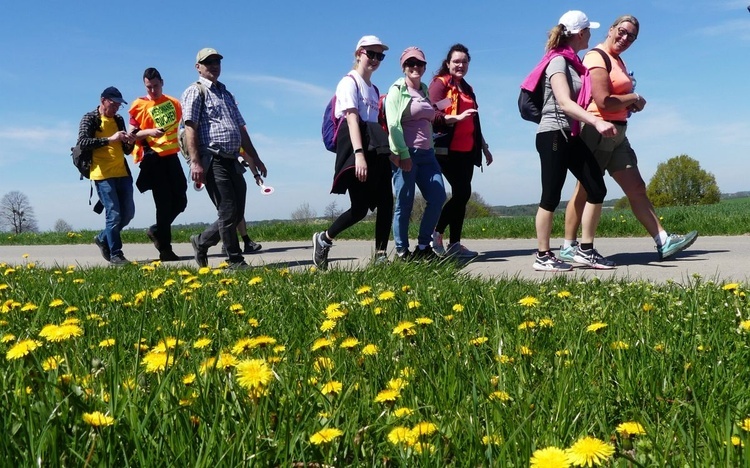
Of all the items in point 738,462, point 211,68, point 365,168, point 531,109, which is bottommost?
point 738,462

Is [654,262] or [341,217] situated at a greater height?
[341,217]

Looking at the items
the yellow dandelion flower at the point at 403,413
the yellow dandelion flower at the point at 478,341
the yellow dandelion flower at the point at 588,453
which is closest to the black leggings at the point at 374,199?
the yellow dandelion flower at the point at 478,341

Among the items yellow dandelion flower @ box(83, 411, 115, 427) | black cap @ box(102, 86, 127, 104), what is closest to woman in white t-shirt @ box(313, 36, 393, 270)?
black cap @ box(102, 86, 127, 104)

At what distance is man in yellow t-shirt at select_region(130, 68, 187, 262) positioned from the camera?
27.7 ft

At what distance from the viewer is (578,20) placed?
6.11m

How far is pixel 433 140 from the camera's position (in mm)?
7363

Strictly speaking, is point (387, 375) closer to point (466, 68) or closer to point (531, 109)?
point (531, 109)

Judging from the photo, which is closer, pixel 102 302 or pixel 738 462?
pixel 738 462

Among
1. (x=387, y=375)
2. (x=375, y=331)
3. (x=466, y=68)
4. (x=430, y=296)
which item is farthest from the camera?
(x=466, y=68)

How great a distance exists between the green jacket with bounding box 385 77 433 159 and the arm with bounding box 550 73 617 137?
145cm

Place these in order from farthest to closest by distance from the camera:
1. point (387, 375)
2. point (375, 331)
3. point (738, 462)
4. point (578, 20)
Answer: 1. point (578, 20)
2. point (375, 331)
3. point (387, 375)
4. point (738, 462)

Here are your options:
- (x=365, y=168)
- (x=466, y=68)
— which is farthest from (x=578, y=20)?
(x=365, y=168)

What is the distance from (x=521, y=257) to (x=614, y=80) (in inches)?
90.5

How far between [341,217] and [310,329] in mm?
3508
